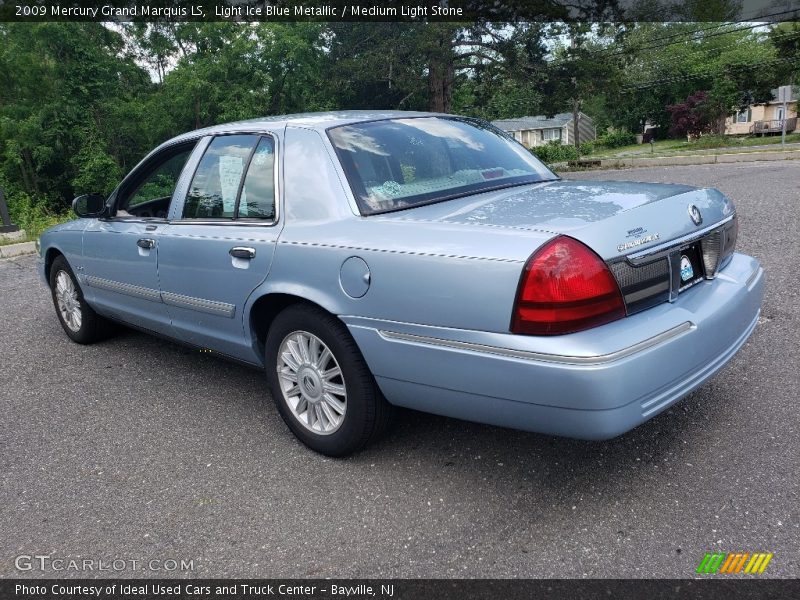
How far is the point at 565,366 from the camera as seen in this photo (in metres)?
2.33

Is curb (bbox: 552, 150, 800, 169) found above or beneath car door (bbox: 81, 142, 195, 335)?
above

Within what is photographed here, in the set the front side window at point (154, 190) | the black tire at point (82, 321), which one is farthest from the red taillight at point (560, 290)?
the black tire at point (82, 321)

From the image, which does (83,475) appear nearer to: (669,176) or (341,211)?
(341,211)

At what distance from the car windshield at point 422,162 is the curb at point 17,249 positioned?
945 cm

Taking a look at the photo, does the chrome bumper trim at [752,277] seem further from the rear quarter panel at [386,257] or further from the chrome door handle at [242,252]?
the chrome door handle at [242,252]

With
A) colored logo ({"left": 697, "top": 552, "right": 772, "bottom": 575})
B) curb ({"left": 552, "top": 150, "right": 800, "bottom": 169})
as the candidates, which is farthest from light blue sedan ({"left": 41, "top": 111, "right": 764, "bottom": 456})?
curb ({"left": 552, "top": 150, "right": 800, "bottom": 169})

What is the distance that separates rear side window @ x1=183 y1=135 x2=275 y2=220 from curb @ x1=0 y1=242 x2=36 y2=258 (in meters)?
8.51

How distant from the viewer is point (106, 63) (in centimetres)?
3512

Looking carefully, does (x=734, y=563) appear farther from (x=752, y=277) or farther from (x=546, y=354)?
(x=752, y=277)

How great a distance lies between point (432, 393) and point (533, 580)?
782mm

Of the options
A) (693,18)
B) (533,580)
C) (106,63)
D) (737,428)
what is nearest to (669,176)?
(737,428)

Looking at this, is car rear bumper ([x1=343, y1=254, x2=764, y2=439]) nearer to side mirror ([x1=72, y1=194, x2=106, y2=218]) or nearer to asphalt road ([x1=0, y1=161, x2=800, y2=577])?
asphalt road ([x1=0, y1=161, x2=800, y2=577])

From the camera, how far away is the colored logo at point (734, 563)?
2.26 m

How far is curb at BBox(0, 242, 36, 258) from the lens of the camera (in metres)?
10.7
